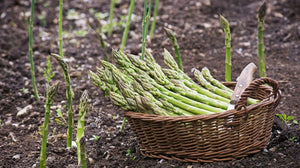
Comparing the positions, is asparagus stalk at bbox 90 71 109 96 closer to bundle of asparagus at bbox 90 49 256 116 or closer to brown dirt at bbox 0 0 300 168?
bundle of asparagus at bbox 90 49 256 116

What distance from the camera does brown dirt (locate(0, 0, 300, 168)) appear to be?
3.35 meters

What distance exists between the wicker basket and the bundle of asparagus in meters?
0.12

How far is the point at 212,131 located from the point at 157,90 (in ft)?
1.68

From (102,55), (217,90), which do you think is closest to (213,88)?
(217,90)

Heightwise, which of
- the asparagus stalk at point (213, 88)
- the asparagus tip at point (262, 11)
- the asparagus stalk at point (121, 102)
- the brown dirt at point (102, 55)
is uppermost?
the asparagus tip at point (262, 11)

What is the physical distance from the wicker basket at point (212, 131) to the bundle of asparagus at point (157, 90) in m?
0.12

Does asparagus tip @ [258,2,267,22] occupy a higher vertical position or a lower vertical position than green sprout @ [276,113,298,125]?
higher

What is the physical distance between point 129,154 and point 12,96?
1862 millimetres

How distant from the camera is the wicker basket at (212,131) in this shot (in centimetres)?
282

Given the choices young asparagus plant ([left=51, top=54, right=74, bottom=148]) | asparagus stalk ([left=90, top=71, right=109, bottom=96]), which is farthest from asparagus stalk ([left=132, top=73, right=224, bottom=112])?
young asparagus plant ([left=51, top=54, right=74, bottom=148])

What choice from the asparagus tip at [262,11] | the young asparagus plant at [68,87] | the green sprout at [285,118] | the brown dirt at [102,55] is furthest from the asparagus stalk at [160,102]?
the asparagus tip at [262,11]

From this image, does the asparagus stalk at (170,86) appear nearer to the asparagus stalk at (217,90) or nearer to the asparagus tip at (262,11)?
the asparagus stalk at (217,90)

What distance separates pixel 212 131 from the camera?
2.88 meters

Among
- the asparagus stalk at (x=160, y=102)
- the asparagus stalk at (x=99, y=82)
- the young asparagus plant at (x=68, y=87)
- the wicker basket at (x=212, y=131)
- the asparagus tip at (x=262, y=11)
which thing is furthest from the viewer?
the asparagus tip at (x=262, y=11)
